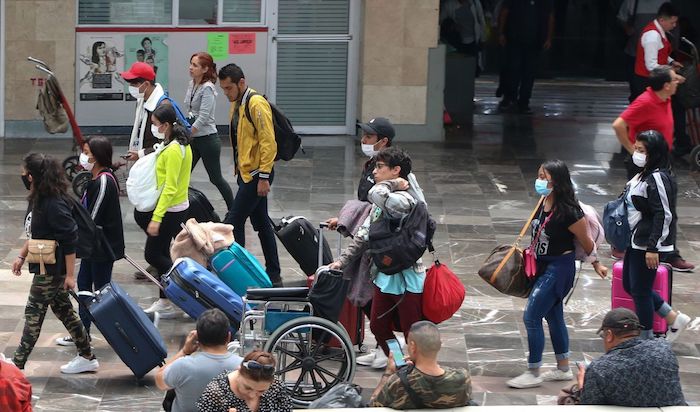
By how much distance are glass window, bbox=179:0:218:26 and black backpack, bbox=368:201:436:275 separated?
27.8 ft

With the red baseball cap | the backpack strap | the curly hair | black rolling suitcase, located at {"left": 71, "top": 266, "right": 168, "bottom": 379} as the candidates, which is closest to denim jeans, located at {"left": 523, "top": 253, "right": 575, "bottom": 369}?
the backpack strap

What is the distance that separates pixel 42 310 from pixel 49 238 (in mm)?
500

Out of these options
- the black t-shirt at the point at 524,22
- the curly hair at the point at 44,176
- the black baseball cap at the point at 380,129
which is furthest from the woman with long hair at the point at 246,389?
the black t-shirt at the point at 524,22

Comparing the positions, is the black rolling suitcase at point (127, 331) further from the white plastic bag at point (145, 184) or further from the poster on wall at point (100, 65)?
the poster on wall at point (100, 65)

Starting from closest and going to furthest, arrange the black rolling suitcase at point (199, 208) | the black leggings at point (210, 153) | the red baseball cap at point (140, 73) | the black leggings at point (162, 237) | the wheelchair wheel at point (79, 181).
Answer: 1. the black leggings at point (162, 237)
2. the black rolling suitcase at point (199, 208)
3. the red baseball cap at point (140, 73)
4. the black leggings at point (210, 153)
5. the wheelchair wheel at point (79, 181)

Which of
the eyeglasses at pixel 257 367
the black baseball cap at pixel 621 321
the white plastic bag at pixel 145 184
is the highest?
the white plastic bag at pixel 145 184

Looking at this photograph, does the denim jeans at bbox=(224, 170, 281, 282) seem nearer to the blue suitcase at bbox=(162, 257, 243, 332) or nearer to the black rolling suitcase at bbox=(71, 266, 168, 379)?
the blue suitcase at bbox=(162, 257, 243, 332)

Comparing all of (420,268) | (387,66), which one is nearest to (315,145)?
(387,66)

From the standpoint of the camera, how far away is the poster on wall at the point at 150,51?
1612 centimetres

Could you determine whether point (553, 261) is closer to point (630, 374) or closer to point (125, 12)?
point (630, 374)

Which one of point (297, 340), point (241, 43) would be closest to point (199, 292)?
point (297, 340)

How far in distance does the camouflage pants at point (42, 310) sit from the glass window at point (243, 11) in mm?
8130

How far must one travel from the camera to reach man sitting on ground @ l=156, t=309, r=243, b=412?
686 cm

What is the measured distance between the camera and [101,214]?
366 inches
